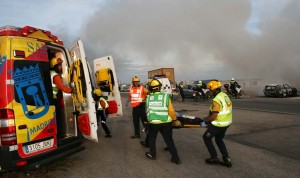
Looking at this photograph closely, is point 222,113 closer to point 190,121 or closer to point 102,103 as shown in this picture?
point 190,121

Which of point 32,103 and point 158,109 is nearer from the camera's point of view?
point 32,103

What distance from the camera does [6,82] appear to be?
160 inches

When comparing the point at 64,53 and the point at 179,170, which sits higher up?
the point at 64,53

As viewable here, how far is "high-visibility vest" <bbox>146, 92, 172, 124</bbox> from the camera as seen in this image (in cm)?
553

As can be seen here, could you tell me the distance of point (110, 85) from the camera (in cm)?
801

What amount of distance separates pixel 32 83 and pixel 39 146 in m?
1.00

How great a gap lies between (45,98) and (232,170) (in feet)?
11.2

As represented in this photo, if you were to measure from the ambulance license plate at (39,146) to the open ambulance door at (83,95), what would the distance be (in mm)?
789

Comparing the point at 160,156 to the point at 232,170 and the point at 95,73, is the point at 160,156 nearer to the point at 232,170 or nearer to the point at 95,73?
the point at 232,170

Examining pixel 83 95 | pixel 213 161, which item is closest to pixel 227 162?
pixel 213 161

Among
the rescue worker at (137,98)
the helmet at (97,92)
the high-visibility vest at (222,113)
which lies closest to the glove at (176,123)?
the high-visibility vest at (222,113)

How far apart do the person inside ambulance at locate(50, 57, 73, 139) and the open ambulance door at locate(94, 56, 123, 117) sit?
242cm

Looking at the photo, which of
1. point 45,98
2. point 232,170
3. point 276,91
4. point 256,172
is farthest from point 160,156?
point 276,91

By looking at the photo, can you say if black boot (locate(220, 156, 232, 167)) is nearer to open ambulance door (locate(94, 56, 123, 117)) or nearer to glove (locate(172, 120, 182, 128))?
glove (locate(172, 120, 182, 128))
